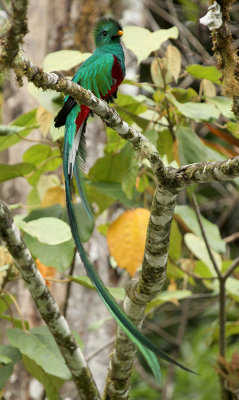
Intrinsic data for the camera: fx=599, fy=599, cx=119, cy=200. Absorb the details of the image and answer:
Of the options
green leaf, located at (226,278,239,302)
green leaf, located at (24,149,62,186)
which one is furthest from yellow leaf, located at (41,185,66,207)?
green leaf, located at (226,278,239,302)

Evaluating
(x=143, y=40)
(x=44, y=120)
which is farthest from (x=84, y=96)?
(x=44, y=120)

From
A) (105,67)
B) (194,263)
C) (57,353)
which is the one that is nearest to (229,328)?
(194,263)

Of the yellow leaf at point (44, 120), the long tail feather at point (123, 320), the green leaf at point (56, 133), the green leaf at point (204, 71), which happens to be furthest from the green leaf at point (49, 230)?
the green leaf at point (204, 71)

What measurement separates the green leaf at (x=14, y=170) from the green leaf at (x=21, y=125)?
82mm

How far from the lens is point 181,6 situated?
4.13 metres

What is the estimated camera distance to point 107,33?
204 centimetres

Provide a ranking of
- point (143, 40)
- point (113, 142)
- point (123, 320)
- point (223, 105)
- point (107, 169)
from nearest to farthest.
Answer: point (123, 320), point (143, 40), point (223, 105), point (107, 169), point (113, 142)

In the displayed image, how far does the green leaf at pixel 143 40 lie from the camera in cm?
168

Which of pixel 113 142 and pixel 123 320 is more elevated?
pixel 113 142

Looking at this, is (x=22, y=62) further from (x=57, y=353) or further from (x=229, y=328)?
(x=229, y=328)

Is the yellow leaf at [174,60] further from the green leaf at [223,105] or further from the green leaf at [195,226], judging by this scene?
the green leaf at [195,226]

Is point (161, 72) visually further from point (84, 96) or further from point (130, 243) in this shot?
point (84, 96)

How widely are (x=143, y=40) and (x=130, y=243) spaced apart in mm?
609

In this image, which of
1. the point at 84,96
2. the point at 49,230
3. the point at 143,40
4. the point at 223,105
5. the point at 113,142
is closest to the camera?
the point at 84,96
